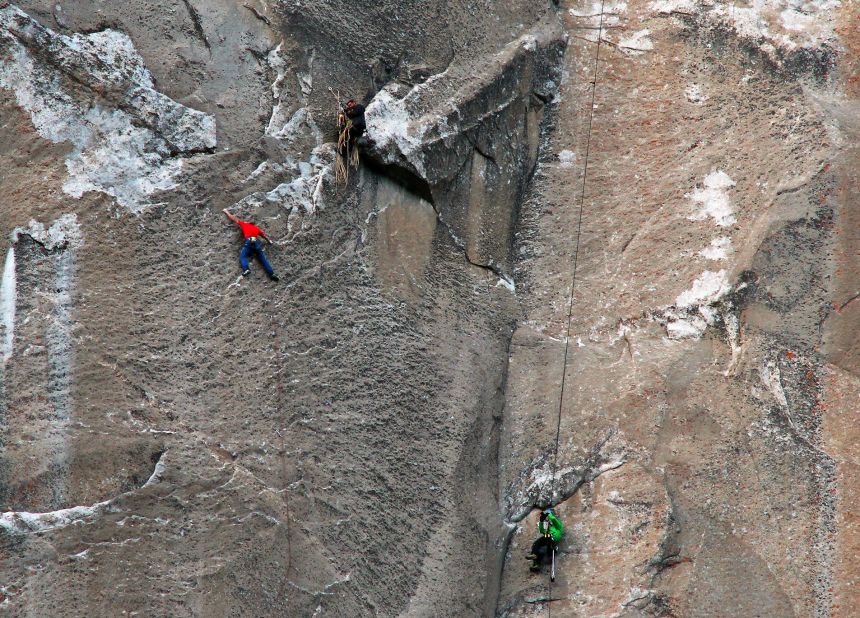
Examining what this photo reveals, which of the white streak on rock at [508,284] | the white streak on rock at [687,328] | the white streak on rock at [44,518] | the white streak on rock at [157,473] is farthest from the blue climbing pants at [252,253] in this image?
the white streak on rock at [687,328]

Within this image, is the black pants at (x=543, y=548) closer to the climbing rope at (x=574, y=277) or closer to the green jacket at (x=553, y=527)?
the green jacket at (x=553, y=527)

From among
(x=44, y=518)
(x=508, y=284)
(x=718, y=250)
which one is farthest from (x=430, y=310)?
(x=44, y=518)

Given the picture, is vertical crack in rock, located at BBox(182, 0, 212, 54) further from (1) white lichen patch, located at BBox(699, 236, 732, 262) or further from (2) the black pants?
(2) the black pants

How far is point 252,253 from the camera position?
20.9 ft

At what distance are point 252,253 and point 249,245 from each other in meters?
0.07

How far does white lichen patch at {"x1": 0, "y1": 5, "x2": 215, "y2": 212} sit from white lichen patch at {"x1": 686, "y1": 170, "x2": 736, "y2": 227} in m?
3.49

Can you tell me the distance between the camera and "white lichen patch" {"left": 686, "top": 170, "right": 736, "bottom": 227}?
23.8 ft

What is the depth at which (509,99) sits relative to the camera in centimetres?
740

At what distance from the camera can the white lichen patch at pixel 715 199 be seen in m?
7.25

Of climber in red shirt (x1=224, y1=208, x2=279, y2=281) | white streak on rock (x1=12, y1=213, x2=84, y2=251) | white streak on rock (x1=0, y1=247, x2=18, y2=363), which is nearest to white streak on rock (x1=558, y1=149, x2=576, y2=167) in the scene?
climber in red shirt (x1=224, y1=208, x2=279, y2=281)

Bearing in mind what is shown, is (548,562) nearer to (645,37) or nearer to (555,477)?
(555,477)

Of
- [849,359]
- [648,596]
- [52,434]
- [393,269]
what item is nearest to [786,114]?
[849,359]

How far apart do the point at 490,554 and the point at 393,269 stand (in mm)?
2081

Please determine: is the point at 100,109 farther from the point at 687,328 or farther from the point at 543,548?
the point at 687,328
